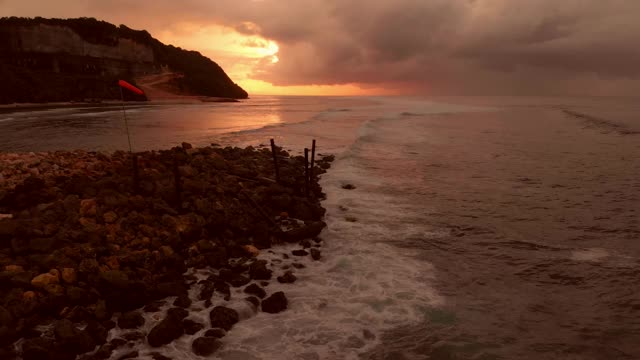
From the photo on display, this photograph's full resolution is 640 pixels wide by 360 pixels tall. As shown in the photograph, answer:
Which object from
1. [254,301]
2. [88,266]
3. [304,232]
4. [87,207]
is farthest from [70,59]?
[254,301]

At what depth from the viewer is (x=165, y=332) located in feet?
25.1

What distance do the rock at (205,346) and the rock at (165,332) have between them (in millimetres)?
425

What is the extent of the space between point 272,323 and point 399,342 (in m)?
2.57

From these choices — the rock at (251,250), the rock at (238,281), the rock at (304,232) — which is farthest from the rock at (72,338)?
the rock at (304,232)

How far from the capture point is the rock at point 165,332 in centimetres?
756

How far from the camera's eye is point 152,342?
24.8ft

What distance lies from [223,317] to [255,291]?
1.25 m

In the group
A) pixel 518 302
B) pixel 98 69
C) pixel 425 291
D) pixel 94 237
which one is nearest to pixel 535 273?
pixel 518 302

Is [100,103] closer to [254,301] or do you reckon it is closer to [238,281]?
[238,281]

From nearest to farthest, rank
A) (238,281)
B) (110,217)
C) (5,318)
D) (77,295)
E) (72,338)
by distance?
(72,338), (5,318), (77,295), (238,281), (110,217)

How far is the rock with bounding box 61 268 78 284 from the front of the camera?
8.46 meters

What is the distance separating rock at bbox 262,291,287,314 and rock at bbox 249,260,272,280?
100 centimetres

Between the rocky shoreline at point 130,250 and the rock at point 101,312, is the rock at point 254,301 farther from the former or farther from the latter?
the rock at point 101,312

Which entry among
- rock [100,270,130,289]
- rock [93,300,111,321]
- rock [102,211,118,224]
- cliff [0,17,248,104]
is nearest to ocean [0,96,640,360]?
rock [93,300,111,321]
